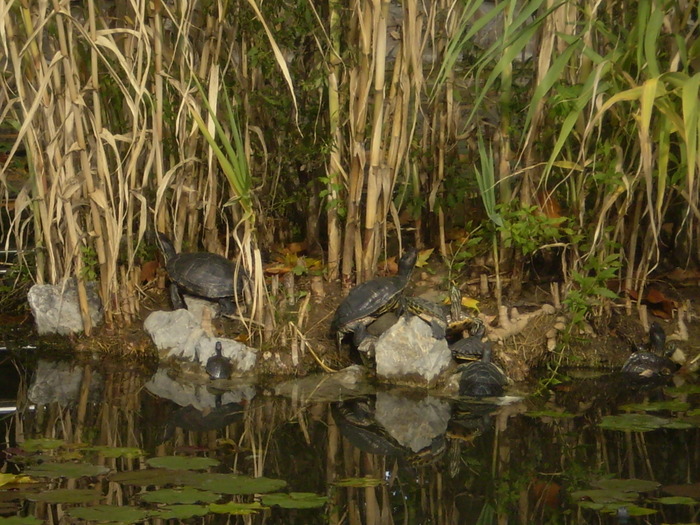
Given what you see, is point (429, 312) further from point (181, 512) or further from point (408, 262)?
point (181, 512)

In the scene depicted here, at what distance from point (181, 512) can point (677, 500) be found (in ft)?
4.47

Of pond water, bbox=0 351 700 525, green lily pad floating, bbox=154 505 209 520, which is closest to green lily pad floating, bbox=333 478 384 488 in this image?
pond water, bbox=0 351 700 525

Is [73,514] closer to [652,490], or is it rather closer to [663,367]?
[652,490]

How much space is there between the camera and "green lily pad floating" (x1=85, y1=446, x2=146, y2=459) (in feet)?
11.3

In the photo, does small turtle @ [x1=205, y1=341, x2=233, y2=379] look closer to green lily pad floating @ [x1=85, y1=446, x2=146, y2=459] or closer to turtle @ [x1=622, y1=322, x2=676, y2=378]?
green lily pad floating @ [x1=85, y1=446, x2=146, y2=459]

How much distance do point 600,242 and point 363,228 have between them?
1056mm

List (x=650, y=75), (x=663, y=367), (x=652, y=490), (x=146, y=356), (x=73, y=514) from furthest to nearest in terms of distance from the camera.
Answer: (x=146, y=356), (x=663, y=367), (x=650, y=75), (x=652, y=490), (x=73, y=514)

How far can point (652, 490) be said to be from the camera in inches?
124

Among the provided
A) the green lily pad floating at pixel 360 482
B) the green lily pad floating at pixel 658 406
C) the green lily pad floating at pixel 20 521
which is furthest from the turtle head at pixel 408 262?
the green lily pad floating at pixel 20 521

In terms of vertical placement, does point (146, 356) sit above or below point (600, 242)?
below

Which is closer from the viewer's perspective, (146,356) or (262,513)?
(262,513)

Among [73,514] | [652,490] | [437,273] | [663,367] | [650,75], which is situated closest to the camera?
[73,514]

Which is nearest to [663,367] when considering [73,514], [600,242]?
[600,242]

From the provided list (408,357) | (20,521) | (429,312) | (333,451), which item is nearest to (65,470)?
(20,521)
